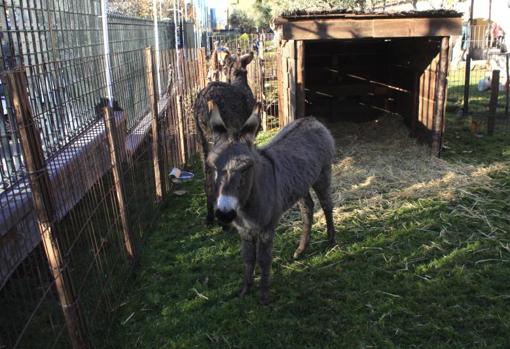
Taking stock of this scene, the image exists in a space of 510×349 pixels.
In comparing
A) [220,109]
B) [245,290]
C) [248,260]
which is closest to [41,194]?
[248,260]

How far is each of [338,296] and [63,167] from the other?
8.82 ft

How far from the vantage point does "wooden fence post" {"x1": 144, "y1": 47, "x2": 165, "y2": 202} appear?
5617mm

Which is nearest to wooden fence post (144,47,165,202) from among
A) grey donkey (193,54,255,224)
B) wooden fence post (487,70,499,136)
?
grey donkey (193,54,255,224)

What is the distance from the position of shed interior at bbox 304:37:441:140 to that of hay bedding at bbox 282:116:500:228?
812 mm

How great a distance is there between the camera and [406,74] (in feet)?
29.5

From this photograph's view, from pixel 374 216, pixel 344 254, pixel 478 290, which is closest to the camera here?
pixel 478 290

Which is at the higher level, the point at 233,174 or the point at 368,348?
the point at 233,174

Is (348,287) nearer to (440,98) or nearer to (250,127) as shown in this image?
(250,127)

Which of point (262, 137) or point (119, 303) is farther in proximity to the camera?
point (262, 137)

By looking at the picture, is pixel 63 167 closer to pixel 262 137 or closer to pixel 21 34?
pixel 21 34

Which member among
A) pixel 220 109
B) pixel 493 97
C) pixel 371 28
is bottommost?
pixel 493 97

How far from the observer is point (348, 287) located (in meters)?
4.07

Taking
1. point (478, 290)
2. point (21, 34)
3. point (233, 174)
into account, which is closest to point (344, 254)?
point (478, 290)

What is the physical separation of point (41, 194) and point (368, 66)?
8.89 metres
